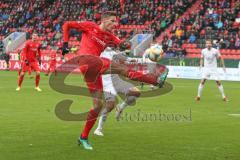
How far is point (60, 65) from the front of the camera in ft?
136

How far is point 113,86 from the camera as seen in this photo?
11.9 meters

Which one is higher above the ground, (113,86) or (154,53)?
(113,86)

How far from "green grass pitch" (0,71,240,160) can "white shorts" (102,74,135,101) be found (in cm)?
88

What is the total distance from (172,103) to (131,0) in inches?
1203

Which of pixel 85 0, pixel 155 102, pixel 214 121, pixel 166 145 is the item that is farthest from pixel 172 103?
pixel 85 0

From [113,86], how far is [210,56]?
34.5ft

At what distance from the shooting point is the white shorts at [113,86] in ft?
Answer: 37.8

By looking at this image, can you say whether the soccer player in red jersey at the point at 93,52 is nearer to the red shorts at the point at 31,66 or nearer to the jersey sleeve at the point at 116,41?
the jersey sleeve at the point at 116,41

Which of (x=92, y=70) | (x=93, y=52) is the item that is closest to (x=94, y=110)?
(x=92, y=70)

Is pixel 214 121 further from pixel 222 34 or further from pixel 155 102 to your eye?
pixel 222 34

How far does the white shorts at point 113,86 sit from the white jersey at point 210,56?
9.84 meters

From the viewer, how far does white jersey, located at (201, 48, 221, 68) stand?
21.5 meters

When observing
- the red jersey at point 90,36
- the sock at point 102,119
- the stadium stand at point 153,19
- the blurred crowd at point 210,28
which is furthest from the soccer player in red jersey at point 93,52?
the blurred crowd at point 210,28

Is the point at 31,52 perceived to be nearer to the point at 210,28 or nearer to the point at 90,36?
the point at 90,36
